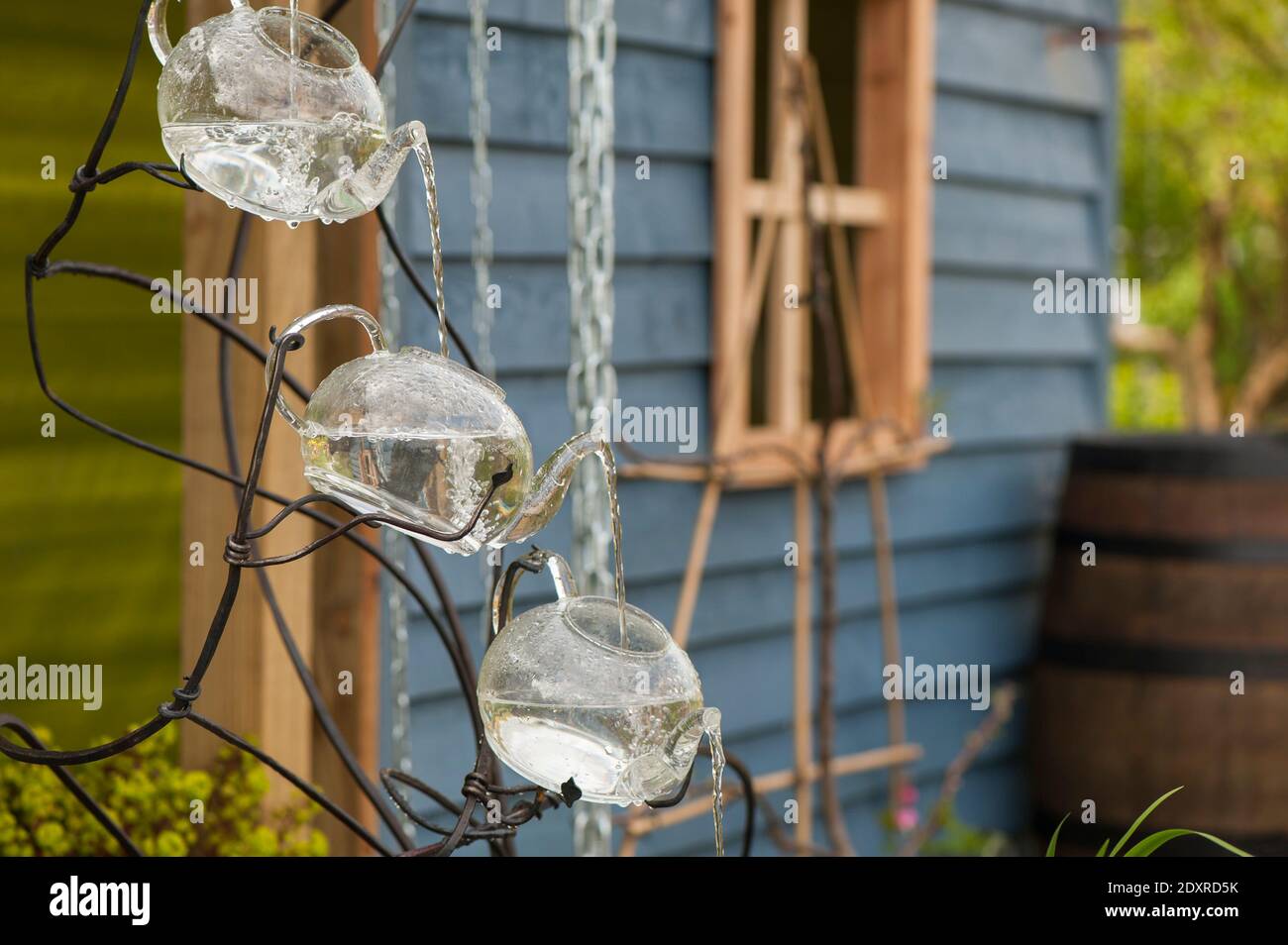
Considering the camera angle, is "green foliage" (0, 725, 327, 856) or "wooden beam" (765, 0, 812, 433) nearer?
"green foliage" (0, 725, 327, 856)

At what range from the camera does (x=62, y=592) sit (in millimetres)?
1896

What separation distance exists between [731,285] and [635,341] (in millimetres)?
245

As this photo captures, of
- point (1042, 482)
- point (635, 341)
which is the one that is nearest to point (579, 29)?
point (635, 341)

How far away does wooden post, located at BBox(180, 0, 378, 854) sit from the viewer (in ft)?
5.67

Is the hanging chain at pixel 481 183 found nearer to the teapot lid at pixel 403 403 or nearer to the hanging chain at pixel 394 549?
the hanging chain at pixel 394 549

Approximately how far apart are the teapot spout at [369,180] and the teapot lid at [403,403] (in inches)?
3.3

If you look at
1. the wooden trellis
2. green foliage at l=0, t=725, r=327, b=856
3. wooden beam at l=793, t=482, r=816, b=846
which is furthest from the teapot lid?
wooden beam at l=793, t=482, r=816, b=846

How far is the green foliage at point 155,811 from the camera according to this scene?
154 centimetres

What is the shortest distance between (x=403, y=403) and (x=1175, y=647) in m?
2.52

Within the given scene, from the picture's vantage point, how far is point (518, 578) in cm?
88

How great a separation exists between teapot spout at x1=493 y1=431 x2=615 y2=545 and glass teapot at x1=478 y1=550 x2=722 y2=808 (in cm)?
5

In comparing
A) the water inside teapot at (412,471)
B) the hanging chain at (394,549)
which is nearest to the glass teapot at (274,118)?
the water inside teapot at (412,471)

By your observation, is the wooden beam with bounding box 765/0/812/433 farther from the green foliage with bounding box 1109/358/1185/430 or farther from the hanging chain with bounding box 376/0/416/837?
the green foliage with bounding box 1109/358/1185/430

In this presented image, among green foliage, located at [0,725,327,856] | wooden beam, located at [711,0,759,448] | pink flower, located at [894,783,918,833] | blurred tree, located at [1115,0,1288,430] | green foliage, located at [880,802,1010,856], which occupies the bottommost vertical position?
green foliage, located at [880,802,1010,856]
